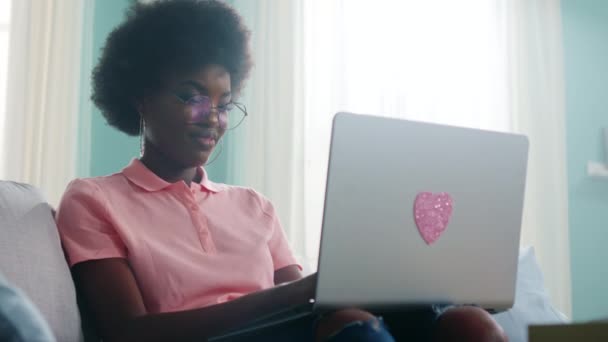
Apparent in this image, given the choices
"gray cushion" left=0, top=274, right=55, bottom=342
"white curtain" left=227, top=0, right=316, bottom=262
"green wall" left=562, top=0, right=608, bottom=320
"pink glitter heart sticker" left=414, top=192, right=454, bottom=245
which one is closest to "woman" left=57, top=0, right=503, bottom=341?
"pink glitter heart sticker" left=414, top=192, right=454, bottom=245

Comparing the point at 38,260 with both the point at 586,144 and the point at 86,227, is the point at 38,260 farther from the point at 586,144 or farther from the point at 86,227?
the point at 586,144

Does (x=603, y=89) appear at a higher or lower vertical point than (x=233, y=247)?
higher

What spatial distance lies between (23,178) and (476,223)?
4.86 ft

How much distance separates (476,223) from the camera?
3.63ft

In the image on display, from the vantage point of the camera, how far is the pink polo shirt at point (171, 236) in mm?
1311

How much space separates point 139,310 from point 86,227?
0.19 meters

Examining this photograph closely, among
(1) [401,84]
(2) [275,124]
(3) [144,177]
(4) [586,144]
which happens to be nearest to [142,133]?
(3) [144,177]

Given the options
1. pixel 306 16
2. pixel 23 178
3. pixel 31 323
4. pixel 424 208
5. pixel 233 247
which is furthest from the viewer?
pixel 306 16

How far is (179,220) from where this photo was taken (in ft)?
4.64

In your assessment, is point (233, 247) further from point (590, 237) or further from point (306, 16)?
point (590, 237)

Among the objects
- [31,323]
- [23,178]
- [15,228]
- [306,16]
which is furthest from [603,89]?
[31,323]

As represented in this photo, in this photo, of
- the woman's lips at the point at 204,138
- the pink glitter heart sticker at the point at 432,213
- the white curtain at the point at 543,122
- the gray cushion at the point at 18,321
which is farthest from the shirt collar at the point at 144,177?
the white curtain at the point at 543,122

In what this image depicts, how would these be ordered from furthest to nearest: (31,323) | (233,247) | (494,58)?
(494,58) → (233,247) → (31,323)

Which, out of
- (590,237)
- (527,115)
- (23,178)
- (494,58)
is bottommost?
(590,237)
